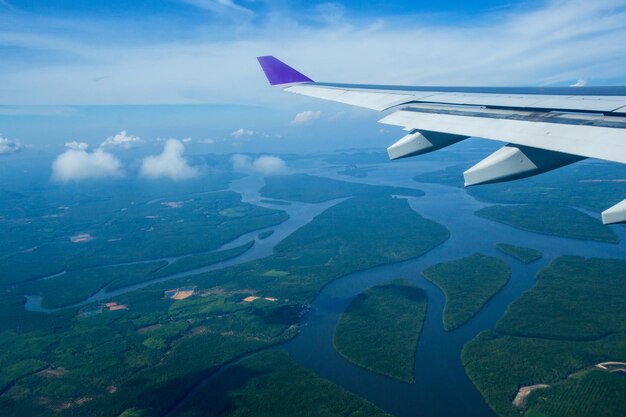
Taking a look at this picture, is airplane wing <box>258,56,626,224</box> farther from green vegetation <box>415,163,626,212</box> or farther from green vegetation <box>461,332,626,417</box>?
green vegetation <box>415,163,626,212</box>

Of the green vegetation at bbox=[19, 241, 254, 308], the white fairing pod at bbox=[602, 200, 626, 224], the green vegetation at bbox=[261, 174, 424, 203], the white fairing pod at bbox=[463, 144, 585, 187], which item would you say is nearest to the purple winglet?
the white fairing pod at bbox=[463, 144, 585, 187]

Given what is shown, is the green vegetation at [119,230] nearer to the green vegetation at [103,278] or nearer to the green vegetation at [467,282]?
the green vegetation at [103,278]

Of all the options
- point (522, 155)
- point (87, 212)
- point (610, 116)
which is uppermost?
point (610, 116)

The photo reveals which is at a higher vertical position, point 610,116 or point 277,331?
point 610,116

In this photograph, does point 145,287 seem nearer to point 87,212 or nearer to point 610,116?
point 610,116

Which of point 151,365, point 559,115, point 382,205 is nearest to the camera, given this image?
point 559,115

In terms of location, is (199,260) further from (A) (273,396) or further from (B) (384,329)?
(A) (273,396)

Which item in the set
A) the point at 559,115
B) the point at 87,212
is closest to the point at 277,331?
the point at 559,115
